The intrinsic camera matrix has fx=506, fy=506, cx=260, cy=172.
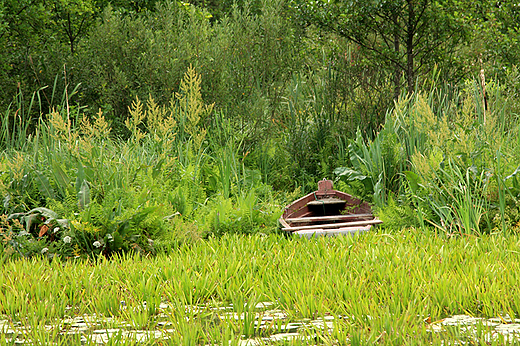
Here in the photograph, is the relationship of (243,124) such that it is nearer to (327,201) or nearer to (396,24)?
(327,201)

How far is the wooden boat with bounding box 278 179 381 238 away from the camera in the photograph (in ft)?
16.5

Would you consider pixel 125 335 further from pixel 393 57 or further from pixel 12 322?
pixel 393 57

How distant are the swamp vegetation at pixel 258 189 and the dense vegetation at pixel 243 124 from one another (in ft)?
0.10

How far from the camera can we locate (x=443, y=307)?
287 cm

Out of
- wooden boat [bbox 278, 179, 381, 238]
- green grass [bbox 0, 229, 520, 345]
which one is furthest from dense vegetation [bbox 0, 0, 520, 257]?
green grass [bbox 0, 229, 520, 345]

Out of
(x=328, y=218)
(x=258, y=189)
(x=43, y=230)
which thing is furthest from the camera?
(x=258, y=189)

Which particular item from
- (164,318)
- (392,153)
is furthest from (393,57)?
(164,318)

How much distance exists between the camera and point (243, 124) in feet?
22.8

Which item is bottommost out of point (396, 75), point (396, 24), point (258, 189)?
point (258, 189)

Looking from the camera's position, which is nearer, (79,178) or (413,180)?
(79,178)

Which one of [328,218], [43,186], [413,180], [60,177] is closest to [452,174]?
[413,180]

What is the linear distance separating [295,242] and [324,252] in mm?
479

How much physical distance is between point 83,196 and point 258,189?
2.20m

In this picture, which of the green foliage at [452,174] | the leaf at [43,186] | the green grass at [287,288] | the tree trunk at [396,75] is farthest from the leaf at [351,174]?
the leaf at [43,186]
